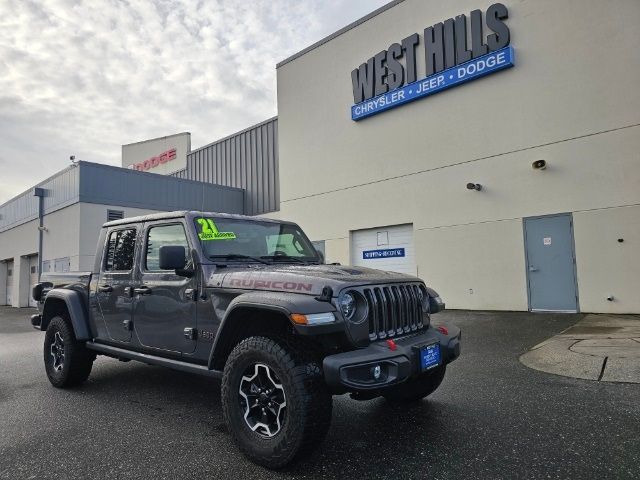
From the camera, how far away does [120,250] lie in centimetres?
459

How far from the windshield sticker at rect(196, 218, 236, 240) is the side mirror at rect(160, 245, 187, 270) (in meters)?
0.42

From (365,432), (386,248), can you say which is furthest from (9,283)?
(365,432)

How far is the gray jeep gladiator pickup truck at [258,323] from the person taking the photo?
270 centimetres

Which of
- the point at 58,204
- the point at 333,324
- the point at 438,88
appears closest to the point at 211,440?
the point at 333,324

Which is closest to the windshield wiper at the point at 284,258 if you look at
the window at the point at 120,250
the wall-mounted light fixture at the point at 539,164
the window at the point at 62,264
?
the window at the point at 120,250

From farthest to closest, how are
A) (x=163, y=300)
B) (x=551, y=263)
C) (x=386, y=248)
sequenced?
1. (x=386, y=248)
2. (x=551, y=263)
3. (x=163, y=300)

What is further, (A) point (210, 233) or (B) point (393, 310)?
(A) point (210, 233)

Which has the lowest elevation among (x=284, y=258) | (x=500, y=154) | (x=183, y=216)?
Result: (x=284, y=258)

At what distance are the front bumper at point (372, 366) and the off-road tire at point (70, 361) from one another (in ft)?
11.5

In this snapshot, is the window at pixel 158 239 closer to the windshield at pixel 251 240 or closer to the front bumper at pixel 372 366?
the windshield at pixel 251 240

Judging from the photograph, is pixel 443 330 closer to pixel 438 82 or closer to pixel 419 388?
pixel 419 388

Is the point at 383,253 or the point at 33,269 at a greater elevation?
the point at 383,253

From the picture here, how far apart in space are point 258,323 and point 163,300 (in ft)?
3.74

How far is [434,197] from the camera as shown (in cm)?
1208
